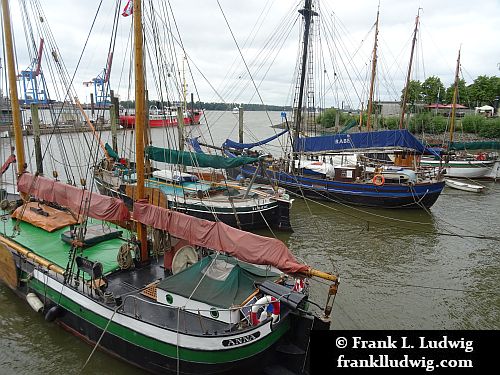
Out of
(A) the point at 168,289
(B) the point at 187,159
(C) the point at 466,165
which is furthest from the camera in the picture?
(C) the point at 466,165

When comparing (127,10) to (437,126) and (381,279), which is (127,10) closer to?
(381,279)

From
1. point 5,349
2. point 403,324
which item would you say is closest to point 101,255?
point 5,349

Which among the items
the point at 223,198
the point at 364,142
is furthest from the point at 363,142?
the point at 223,198

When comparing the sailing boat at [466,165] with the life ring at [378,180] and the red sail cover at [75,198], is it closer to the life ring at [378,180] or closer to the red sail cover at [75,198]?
the life ring at [378,180]

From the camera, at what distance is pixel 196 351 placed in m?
8.20

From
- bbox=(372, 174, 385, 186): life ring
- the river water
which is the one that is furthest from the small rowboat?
bbox=(372, 174, 385, 186): life ring

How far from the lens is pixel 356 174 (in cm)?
2694

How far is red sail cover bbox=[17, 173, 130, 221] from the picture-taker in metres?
11.2

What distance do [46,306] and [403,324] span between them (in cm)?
1142

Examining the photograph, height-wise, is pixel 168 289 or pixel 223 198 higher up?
pixel 168 289

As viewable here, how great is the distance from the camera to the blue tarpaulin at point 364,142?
81.7 ft

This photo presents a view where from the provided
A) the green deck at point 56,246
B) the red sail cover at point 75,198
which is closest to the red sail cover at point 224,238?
the red sail cover at point 75,198

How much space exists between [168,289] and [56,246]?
5.51 meters

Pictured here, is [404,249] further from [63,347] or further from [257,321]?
[63,347]
